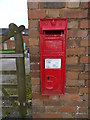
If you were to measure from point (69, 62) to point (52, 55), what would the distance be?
243 mm

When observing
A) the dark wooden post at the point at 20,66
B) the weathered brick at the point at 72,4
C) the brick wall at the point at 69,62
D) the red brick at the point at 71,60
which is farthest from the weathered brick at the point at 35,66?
the weathered brick at the point at 72,4

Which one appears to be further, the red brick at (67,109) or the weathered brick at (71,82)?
the red brick at (67,109)

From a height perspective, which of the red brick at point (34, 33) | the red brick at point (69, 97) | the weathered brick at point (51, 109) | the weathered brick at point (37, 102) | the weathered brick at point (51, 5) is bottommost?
the weathered brick at point (51, 109)

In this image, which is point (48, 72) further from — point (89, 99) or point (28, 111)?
point (28, 111)

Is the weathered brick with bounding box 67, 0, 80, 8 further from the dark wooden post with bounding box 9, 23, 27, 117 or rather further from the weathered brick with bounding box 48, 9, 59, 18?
the dark wooden post with bounding box 9, 23, 27, 117

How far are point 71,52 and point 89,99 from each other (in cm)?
67

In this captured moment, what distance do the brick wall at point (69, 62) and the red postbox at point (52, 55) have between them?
84 mm

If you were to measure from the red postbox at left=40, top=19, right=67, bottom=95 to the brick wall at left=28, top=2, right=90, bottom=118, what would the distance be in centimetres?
8

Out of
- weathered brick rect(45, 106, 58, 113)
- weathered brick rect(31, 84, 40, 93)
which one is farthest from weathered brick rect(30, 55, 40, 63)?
weathered brick rect(45, 106, 58, 113)

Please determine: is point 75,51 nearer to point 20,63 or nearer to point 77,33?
point 77,33

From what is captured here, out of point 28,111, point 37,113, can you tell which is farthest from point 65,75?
point 28,111

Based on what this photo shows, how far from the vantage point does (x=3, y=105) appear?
8.77 ft

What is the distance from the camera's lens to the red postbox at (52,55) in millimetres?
1522

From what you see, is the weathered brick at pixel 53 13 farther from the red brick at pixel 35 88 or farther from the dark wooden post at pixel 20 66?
the red brick at pixel 35 88
